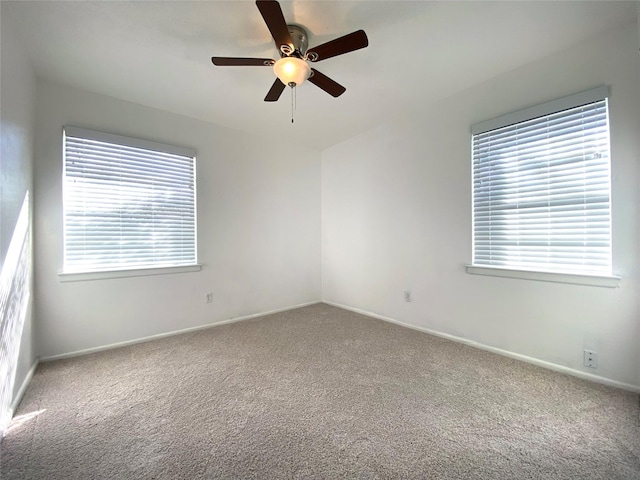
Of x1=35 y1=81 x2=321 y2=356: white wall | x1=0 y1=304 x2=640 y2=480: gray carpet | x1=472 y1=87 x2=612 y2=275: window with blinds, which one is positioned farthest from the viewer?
x1=35 y1=81 x2=321 y2=356: white wall

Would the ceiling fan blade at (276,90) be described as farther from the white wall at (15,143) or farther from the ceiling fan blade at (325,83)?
the white wall at (15,143)

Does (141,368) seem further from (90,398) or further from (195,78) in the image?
(195,78)

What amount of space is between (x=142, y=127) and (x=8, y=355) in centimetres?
229

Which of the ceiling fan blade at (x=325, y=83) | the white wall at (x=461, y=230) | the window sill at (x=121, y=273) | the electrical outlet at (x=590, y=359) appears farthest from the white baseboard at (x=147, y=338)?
the electrical outlet at (x=590, y=359)

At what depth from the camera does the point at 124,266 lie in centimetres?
285

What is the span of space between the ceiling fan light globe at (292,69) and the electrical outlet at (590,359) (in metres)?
2.93

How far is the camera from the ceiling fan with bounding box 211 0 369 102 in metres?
1.54

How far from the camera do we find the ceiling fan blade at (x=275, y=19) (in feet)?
4.42

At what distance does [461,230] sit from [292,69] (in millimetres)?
2190

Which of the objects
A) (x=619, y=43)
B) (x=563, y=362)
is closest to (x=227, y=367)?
(x=563, y=362)

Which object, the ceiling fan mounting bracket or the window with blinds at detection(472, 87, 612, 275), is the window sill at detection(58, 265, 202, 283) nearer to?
the ceiling fan mounting bracket

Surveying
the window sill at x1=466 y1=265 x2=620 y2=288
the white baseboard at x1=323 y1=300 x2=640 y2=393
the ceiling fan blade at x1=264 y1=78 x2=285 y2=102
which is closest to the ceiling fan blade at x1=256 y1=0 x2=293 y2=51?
the ceiling fan blade at x1=264 y1=78 x2=285 y2=102

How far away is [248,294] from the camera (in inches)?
147

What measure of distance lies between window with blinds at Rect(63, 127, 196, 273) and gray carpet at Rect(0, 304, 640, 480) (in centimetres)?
99
